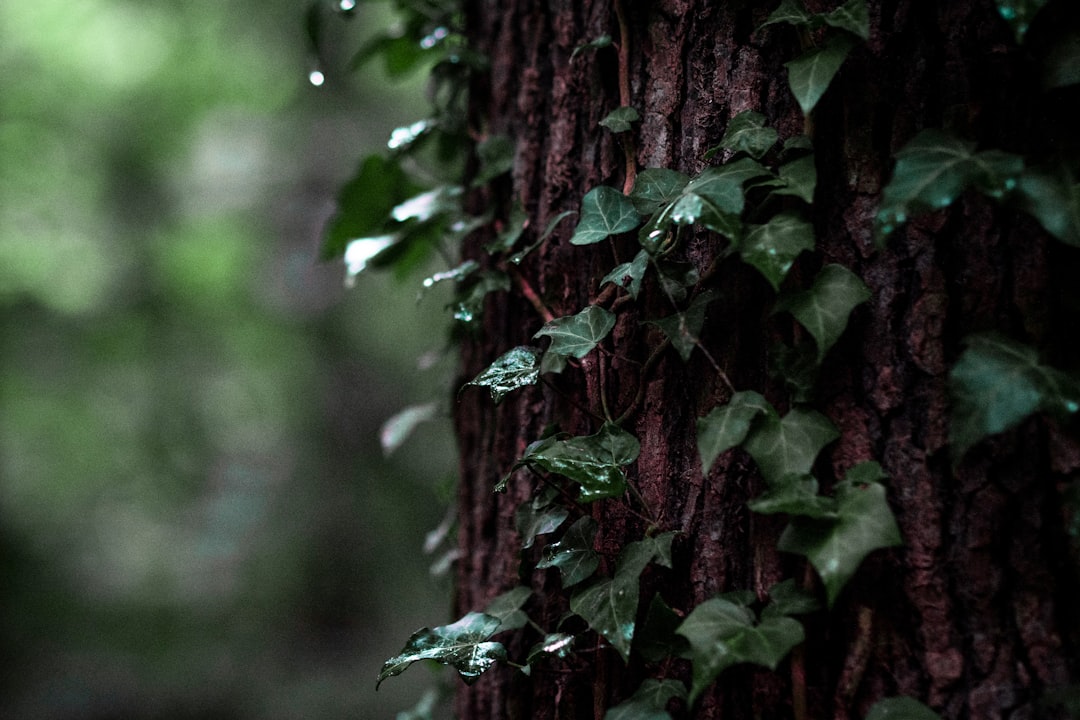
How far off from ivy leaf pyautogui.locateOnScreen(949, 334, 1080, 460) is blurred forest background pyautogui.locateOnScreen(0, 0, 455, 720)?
12.2 feet

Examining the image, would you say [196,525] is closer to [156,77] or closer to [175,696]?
[175,696]

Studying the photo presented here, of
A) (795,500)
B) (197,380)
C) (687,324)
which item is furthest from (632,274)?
(197,380)

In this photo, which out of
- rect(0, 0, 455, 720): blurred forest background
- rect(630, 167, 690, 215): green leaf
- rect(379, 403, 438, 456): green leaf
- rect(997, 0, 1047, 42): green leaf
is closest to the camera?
rect(997, 0, 1047, 42): green leaf

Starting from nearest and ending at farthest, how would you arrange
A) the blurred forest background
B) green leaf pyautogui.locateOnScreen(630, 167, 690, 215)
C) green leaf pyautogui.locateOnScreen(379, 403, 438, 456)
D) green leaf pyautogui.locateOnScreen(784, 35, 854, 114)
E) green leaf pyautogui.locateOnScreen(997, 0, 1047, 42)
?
1. green leaf pyautogui.locateOnScreen(997, 0, 1047, 42)
2. green leaf pyautogui.locateOnScreen(784, 35, 854, 114)
3. green leaf pyautogui.locateOnScreen(630, 167, 690, 215)
4. green leaf pyautogui.locateOnScreen(379, 403, 438, 456)
5. the blurred forest background

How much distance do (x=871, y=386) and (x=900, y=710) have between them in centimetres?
30

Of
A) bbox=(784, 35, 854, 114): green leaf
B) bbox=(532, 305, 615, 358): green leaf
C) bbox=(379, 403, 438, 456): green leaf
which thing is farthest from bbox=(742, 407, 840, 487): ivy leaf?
bbox=(379, 403, 438, 456): green leaf

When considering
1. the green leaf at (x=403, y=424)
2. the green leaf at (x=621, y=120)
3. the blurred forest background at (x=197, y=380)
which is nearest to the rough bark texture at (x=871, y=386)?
the green leaf at (x=621, y=120)

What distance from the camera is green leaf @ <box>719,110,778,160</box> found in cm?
73

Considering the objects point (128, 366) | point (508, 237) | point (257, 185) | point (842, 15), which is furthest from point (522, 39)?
point (128, 366)

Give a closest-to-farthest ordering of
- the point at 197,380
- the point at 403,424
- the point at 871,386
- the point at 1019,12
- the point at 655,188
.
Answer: the point at 1019,12 < the point at 871,386 < the point at 655,188 < the point at 403,424 < the point at 197,380

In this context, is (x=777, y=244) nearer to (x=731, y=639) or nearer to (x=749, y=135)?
(x=749, y=135)

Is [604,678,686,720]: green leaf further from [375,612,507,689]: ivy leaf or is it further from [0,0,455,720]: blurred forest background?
[0,0,455,720]: blurred forest background

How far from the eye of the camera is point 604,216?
0.83 metres

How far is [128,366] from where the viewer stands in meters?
4.68
